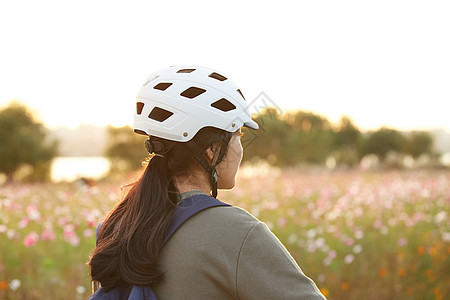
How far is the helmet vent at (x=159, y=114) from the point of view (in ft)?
5.69

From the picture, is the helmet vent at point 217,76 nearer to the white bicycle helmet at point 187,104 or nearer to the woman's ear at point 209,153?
the white bicycle helmet at point 187,104

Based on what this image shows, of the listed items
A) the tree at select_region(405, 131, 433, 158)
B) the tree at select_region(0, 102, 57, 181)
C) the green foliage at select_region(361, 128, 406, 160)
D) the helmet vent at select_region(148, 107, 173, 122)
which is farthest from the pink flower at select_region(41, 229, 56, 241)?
the tree at select_region(405, 131, 433, 158)

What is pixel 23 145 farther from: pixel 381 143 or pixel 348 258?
pixel 381 143

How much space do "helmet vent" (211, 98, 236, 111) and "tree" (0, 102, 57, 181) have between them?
2342 cm

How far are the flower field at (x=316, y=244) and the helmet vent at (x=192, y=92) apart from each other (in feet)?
8.50

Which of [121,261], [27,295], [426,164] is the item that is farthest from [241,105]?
[426,164]

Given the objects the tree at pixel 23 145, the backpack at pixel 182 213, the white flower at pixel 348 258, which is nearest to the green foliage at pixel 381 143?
the tree at pixel 23 145

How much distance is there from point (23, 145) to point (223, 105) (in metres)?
23.5

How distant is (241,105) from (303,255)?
12.7ft

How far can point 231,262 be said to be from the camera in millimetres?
1369

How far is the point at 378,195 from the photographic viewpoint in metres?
7.95

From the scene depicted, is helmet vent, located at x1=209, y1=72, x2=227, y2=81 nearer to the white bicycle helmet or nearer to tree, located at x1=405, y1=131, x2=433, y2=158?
the white bicycle helmet

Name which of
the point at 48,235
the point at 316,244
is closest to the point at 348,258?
the point at 316,244

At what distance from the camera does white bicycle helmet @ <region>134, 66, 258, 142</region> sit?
1666 millimetres
